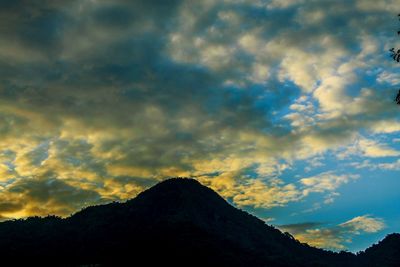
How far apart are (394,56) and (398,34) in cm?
199

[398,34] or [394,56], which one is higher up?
[398,34]

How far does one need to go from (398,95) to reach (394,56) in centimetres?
335

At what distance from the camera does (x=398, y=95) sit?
26.6m

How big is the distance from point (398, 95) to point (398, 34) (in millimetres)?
5309

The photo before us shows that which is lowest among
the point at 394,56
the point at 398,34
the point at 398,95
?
the point at 398,95

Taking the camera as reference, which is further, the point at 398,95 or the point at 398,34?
the point at 398,34

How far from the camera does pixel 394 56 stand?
92.7 ft

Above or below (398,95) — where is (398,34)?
above

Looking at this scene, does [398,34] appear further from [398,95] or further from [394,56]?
[398,95]

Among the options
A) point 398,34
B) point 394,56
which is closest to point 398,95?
point 394,56
